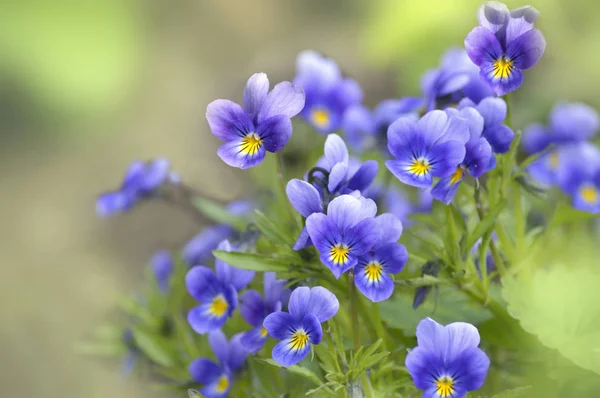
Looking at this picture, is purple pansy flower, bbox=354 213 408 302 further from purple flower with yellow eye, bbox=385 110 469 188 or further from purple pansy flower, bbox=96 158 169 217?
purple pansy flower, bbox=96 158 169 217

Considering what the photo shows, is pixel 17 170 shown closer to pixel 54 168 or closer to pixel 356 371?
pixel 54 168

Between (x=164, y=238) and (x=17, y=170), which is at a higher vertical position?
(x=17, y=170)

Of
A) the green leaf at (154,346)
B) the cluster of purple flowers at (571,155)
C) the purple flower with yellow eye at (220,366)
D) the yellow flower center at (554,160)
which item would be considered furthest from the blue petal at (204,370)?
the yellow flower center at (554,160)

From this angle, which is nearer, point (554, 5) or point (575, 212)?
point (575, 212)

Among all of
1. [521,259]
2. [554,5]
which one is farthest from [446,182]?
[554,5]

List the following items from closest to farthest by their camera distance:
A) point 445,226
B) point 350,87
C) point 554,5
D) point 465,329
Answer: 1. point 465,329
2. point 445,226
3. point 350,87
4. point 554,5

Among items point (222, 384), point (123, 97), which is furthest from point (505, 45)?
point (123, 97)
